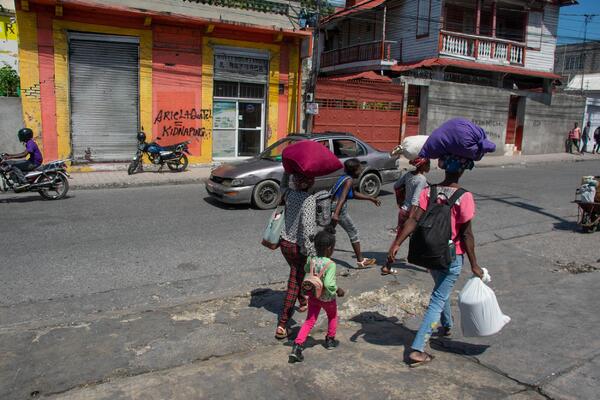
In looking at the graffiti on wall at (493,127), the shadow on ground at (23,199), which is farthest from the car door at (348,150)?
the graffiti on wall at (493,127)

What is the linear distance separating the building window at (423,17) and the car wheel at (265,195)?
17100 mm

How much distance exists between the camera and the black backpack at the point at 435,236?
3746mm

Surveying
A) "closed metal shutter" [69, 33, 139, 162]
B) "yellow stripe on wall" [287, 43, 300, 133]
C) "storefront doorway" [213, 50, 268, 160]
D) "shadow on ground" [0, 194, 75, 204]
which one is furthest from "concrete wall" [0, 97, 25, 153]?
"yellow stripe on wall" [287, 43, 300, 133]

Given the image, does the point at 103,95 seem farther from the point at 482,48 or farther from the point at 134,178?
the point at 482,48

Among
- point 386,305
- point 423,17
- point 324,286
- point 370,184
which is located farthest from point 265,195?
point 423,17

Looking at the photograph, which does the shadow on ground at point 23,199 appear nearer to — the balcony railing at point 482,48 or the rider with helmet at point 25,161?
the rider with helmet at point 25,161

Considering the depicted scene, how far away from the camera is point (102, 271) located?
6.19 metres

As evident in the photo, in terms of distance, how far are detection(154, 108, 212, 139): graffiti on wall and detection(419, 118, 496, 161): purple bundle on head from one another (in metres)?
13.3

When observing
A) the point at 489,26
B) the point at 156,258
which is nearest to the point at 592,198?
the point at 156,258

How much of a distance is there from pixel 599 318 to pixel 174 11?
1446 cm

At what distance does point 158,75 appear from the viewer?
A: 51.4 feet

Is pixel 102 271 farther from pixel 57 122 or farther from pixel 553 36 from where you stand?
pixel 553 36

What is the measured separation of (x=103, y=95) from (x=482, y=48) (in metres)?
18.0

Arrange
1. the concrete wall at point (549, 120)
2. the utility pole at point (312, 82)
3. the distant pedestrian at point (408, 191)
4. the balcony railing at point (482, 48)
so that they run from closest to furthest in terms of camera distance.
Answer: the distant pedestrian at point (408, 191), the utility pole at point (312, 82), the balcony railing at point (482, 48), the concrete wall at point (549, 120)
